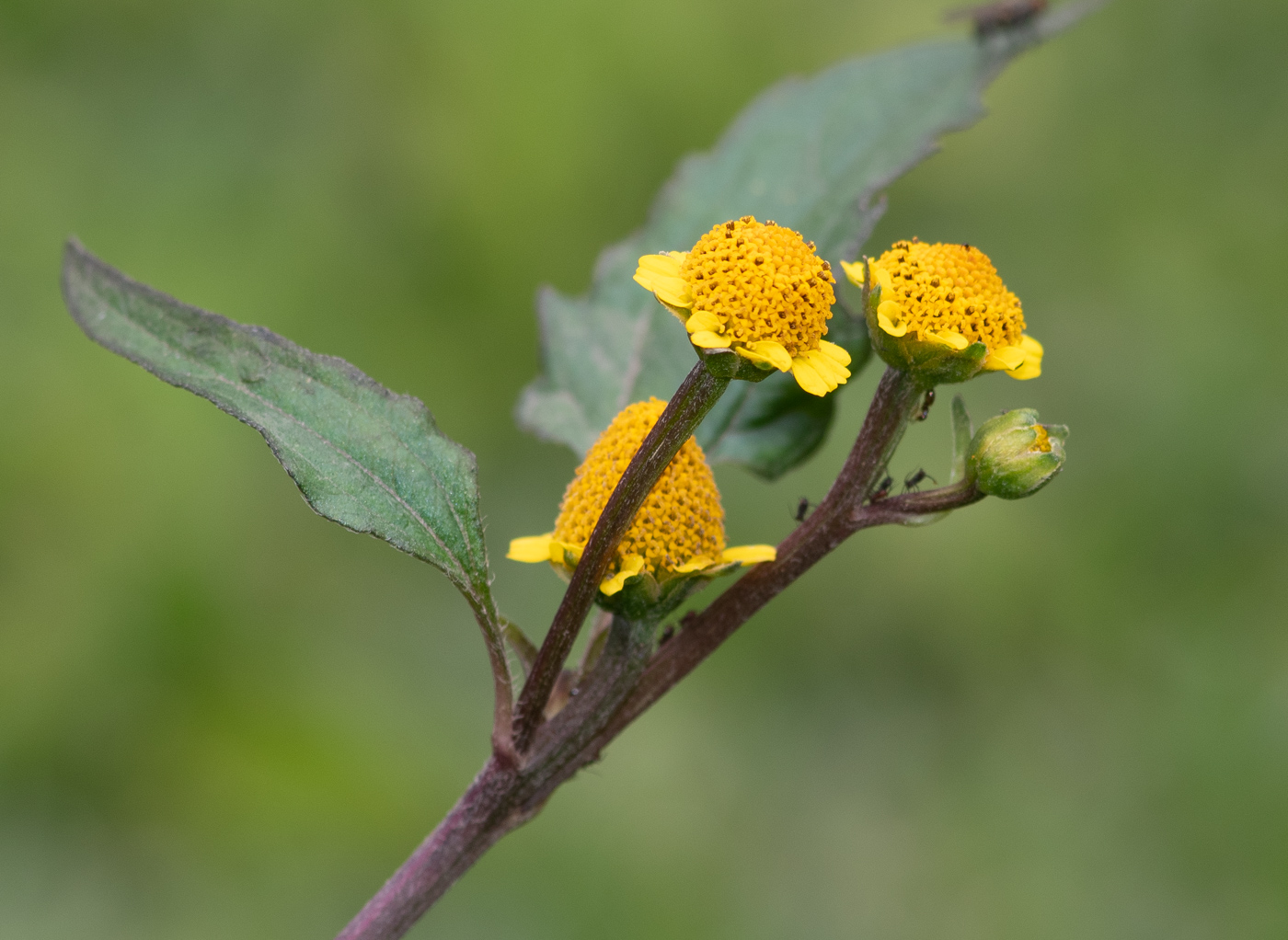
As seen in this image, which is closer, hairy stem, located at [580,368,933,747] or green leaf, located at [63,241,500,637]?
green leaf, located at [63,241,500,637]

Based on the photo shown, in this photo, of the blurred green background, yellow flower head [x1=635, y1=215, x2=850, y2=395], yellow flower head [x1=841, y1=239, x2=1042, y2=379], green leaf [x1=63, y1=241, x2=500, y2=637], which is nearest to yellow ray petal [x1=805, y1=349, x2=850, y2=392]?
yellow flower head [x1=635, y1=215, x2=850, y2=395]

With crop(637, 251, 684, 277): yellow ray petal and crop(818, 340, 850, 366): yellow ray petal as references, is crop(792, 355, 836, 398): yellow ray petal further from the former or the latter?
crop(637, 251, 684, 277): yellow ray petal

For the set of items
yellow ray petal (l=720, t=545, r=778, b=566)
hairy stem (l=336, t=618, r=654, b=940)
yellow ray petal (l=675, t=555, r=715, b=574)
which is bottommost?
hairy stem (l=336, t=618, r=654, b=940)

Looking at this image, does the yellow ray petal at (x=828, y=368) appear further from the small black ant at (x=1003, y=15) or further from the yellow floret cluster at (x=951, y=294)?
the small black ant at (x=1003, y=15)

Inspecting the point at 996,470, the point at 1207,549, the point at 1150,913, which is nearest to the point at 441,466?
the point at 996,470

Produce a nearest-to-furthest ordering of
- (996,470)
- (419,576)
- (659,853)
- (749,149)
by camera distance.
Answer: (996,470), (749,149), (659,853), (419,576)

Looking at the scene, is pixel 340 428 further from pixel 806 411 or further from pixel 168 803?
pixel 168 803

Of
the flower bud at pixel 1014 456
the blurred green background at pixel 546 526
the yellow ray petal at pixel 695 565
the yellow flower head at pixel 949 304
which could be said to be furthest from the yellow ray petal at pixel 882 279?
the blurred green background at pixel 546 526
